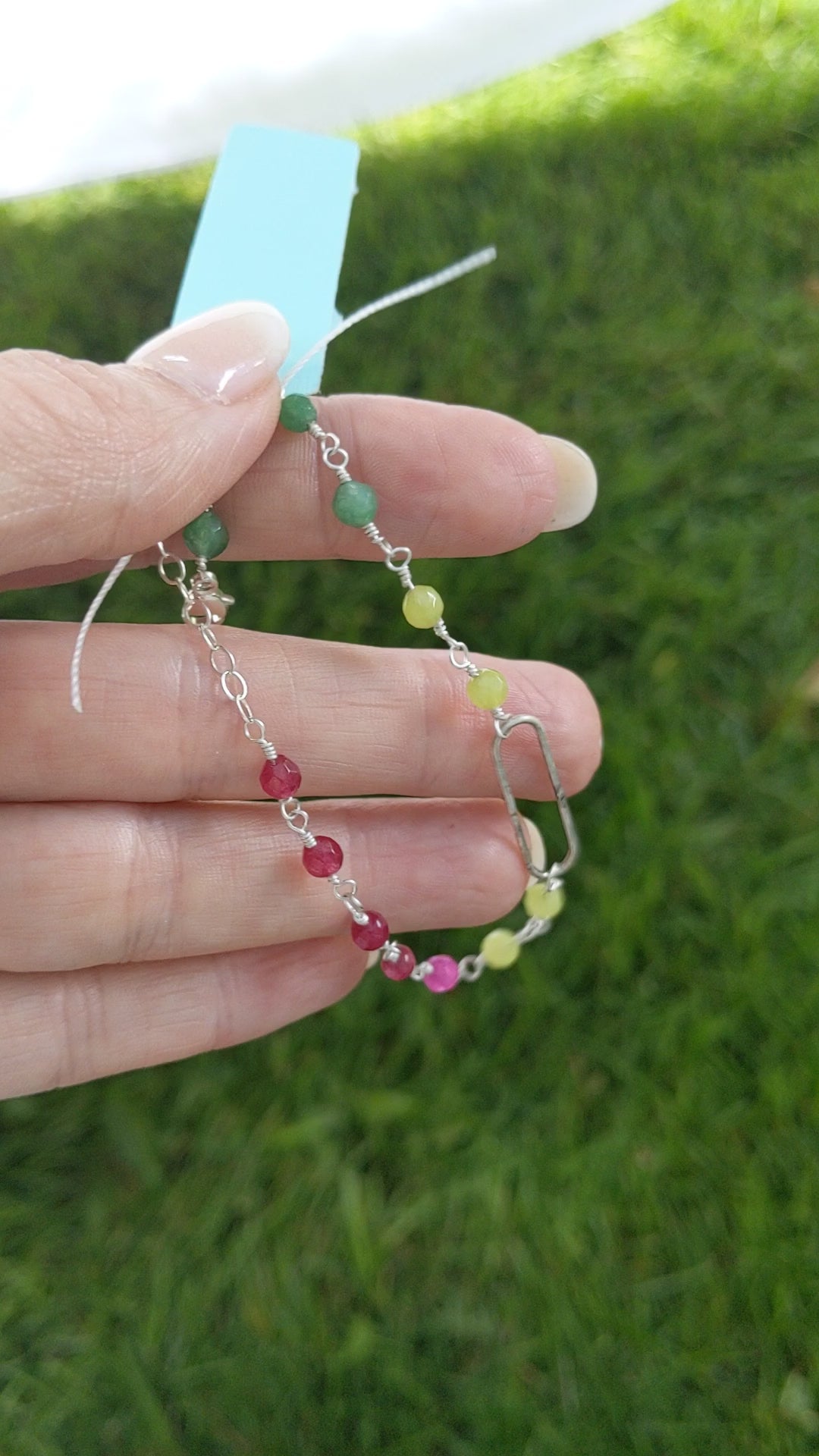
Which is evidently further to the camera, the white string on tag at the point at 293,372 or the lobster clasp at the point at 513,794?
the lobster clasp at the point at 513,794

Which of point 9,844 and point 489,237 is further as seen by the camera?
point 489,237

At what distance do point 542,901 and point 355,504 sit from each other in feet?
2.57

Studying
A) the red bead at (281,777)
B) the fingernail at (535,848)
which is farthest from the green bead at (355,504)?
the fingernail at (535,848)

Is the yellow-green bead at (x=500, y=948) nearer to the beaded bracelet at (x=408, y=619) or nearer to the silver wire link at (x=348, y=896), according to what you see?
the beaded bracelet at (x=408, y=619)

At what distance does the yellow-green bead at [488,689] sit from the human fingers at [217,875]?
288 millimetres

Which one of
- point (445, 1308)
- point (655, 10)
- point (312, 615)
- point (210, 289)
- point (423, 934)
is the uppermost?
point (655, 10)

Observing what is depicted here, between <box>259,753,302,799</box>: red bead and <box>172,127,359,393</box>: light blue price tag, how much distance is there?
2.04 ft

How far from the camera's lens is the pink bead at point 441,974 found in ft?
6.32

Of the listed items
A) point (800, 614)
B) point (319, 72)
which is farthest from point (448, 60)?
point (800, 614)

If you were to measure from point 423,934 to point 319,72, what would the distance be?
2235 mm

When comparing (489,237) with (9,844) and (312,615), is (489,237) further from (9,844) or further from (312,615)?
(9,844)

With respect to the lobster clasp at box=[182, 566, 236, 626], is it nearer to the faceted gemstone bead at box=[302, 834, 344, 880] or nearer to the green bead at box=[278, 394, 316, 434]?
the green bead at box=[278, 394, 316, 434]

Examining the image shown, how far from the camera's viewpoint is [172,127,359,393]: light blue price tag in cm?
179

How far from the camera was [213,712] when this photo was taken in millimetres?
1744
